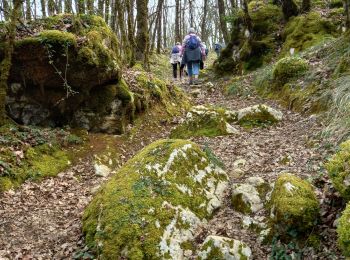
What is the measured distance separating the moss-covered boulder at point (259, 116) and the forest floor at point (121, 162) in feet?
0.67

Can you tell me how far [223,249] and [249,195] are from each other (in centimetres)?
111

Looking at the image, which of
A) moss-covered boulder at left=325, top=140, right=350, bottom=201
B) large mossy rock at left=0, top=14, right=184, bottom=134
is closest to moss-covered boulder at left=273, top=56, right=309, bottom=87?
large mossy rock at left=0, top=14, right=184, bottom=134

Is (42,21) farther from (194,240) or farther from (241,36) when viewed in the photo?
(241,36)

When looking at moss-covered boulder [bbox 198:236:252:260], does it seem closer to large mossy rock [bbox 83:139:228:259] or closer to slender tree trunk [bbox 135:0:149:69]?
large mossy rock [bbox 83:139:228:259]

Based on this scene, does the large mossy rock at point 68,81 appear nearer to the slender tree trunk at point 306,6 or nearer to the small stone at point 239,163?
the small stone at point 239,163

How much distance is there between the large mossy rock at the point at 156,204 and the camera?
13.7 ft

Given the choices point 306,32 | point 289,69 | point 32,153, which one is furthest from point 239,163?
point 306,32

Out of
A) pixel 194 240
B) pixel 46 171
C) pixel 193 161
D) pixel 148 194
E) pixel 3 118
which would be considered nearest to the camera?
pixel 194 240

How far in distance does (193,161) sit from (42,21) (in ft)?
17.0

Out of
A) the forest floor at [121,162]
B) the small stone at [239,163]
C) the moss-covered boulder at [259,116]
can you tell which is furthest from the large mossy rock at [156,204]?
the moss-covered boulder at [259,116]

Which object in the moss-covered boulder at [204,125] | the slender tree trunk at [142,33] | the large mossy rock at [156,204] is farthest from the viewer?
the slender tree trunk at [142,33]

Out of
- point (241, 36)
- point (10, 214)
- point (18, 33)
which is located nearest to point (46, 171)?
point (10, 214)

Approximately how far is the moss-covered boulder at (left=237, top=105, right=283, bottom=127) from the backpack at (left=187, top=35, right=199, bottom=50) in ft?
18.7

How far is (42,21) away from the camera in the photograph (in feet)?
27.3
